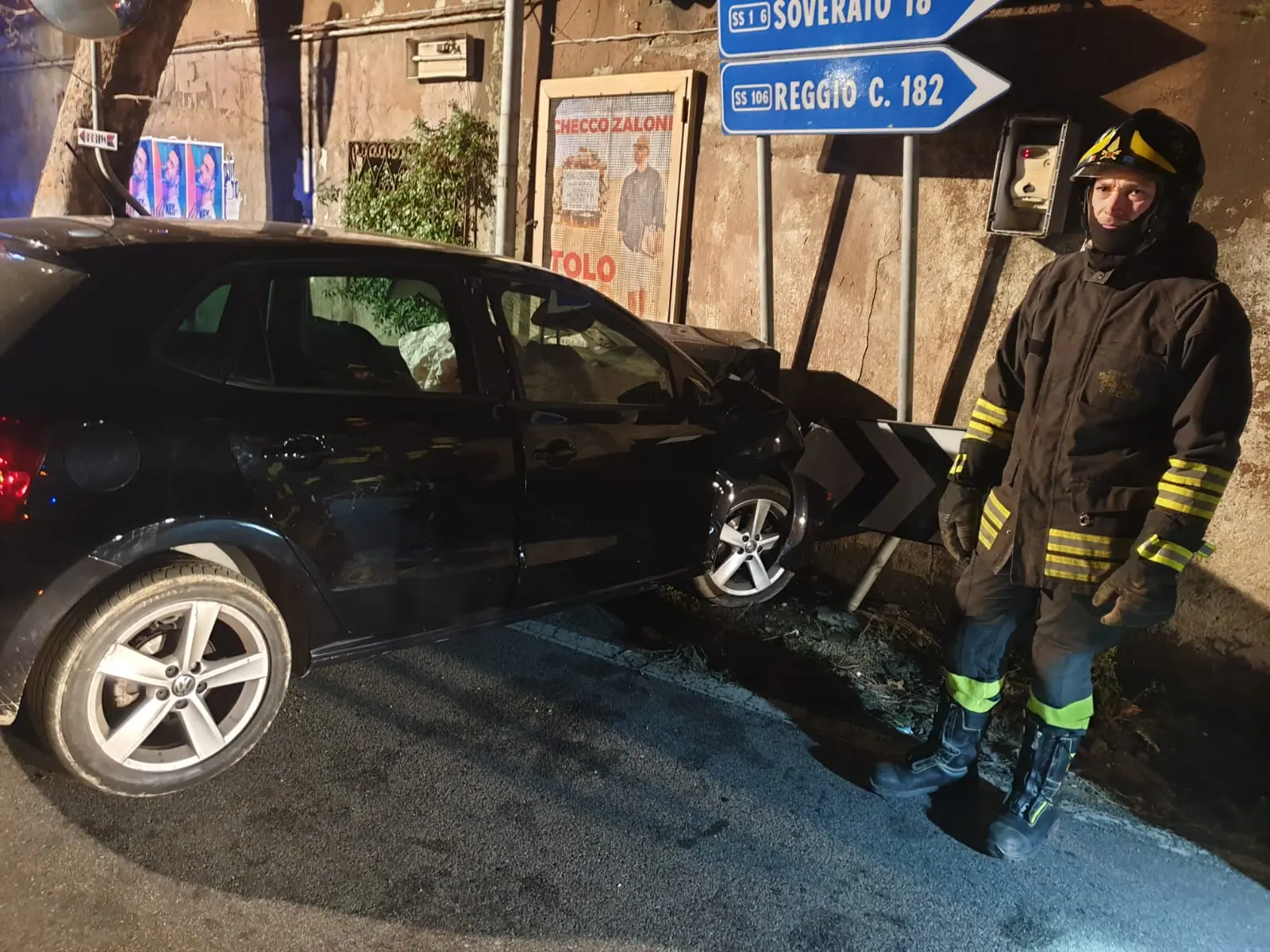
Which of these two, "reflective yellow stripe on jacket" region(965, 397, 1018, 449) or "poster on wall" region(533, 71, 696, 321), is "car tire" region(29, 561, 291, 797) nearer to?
"reflective yellow stripe on jacket" region(965, 397, 1018, 449)

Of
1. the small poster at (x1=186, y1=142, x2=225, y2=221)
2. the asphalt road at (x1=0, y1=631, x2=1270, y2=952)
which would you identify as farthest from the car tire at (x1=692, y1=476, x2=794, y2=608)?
the small poster at (x1=186, y1=142, x2=225, y2=221)

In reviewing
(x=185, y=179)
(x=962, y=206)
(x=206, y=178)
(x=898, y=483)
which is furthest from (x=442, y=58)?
(x=898, y=483)

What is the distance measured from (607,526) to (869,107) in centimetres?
237

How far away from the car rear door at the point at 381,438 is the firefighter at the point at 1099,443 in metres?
1.66

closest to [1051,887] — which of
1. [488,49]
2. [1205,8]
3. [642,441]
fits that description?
[642,441]

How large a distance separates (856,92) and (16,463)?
3.74 m

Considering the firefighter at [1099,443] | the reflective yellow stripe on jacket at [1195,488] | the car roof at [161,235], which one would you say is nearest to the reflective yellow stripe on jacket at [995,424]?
the firefighter at [1099,443]

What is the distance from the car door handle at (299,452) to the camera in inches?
104

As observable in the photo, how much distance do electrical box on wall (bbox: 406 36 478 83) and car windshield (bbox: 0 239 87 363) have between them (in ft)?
16.6

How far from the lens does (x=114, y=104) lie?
8.63 metres

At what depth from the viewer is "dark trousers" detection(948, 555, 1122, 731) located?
107 inches

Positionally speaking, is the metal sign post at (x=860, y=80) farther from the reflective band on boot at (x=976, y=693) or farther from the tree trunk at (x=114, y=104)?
the tree trunk at (x=114, y=104)

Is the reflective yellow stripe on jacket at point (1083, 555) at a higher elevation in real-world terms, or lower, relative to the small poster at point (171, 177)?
lower

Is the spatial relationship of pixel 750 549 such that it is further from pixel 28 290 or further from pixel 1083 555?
pixel 28 290
